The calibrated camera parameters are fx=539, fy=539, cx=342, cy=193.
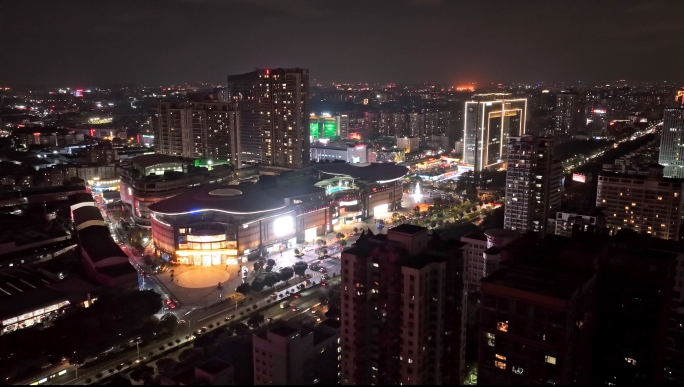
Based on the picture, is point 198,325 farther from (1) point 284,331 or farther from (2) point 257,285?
(1) point 284,331

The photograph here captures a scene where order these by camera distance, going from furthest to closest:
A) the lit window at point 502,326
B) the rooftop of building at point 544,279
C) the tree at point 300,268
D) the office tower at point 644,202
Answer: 1. the office tower at point 644,202
2. the tree at point 300,268
3. the lit window at point 502,326
4. the rooftop of building at point 544,279

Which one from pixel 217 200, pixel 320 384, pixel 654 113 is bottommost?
pixel 320 384

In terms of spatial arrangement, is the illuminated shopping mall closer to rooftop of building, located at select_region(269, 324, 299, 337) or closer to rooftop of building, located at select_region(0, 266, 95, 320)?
rooftop of building, located at select_region(0, 266, 95, 320)

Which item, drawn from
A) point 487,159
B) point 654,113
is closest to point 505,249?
point 487,159

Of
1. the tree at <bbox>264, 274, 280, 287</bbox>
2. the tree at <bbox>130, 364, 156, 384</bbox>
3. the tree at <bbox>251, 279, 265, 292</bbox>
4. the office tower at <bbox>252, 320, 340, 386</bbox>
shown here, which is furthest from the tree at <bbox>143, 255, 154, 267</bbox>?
the office tower at <bbox>252, 320, 340, 386</bbox>

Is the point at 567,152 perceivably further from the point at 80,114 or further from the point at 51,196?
the point at 80,114

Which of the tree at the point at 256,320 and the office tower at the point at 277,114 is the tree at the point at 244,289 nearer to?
the tree at the point at 256,320

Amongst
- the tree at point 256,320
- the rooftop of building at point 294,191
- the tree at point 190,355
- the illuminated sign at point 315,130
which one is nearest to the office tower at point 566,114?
the illuminated sign at point 315,130
